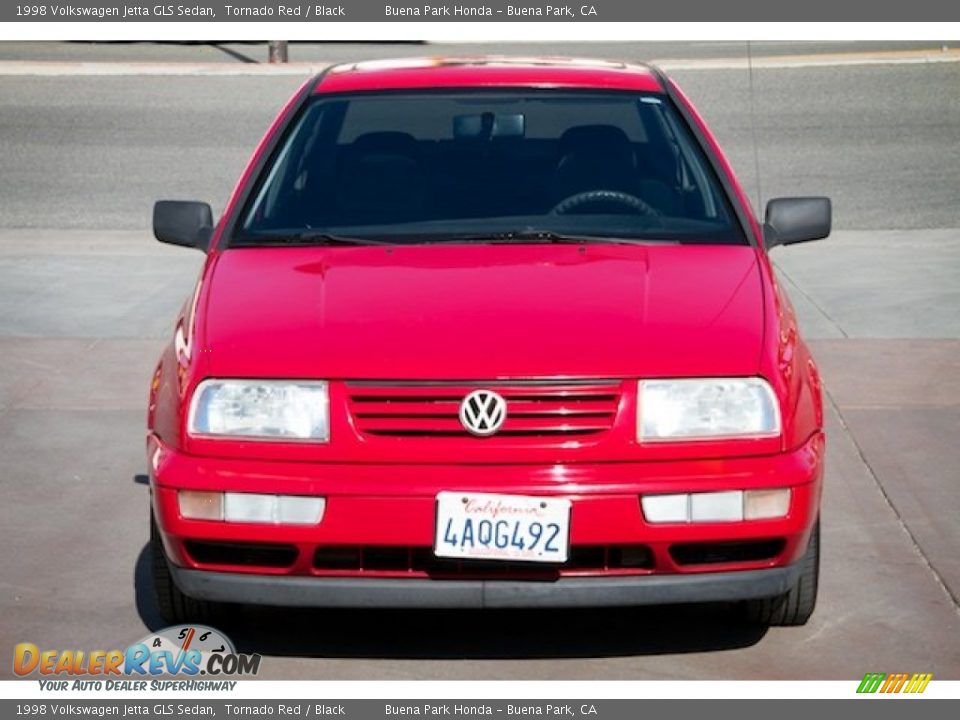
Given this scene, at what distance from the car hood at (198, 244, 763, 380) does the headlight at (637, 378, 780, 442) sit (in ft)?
0.12

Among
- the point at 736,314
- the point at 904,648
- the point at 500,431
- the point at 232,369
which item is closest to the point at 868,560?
the point at 904,648

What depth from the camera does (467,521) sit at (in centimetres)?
465

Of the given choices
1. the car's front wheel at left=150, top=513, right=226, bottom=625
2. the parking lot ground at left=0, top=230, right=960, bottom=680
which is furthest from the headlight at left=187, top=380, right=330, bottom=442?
the parking lot ground at left=0, top=230, right=960, bottom=680

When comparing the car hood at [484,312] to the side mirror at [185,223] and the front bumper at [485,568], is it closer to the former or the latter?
the front bumper at [485,568]

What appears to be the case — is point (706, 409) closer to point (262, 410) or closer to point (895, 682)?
point (895, 682)

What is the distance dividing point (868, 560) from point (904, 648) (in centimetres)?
84

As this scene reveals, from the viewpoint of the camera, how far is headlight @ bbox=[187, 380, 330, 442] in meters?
4.76

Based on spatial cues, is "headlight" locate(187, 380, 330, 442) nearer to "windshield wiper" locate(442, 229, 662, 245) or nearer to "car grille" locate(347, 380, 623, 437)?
"car grille" locate(347, 380, 623, 437)

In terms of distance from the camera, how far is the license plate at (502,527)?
4641mm

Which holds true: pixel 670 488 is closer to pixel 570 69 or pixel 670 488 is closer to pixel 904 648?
pixel 904 648

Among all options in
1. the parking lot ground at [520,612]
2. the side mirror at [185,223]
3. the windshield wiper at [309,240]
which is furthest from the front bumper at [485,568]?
the side mirror at [185,223]

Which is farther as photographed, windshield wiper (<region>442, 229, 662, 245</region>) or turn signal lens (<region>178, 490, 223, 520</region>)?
windshield wiper (<region>442, 229, 662, 245</region>)

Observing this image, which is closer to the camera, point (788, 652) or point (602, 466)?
point (602, 466)

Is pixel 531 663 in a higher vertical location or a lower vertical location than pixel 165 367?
lower
